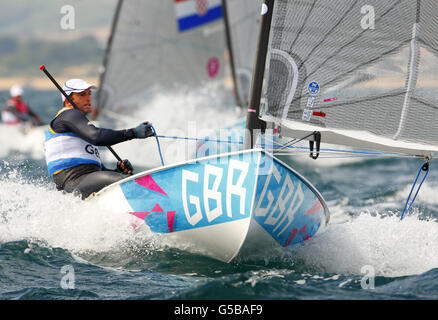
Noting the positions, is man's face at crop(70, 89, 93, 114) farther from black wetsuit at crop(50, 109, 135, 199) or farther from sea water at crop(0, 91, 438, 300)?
sea water at crop(0, 91, 438, 300)

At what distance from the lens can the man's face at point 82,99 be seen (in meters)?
3.91

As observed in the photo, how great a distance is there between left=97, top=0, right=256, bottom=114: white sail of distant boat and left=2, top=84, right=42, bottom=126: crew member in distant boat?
4.62ft

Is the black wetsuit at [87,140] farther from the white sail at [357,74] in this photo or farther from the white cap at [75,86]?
the white sail at [357,74]

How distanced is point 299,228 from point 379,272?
546 mm

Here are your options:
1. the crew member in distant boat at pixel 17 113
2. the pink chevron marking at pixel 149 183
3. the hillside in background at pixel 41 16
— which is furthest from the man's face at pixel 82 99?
the hillside in background at pixel 41 16

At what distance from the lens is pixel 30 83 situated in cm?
7781

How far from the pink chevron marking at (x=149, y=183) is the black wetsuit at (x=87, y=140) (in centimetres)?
31

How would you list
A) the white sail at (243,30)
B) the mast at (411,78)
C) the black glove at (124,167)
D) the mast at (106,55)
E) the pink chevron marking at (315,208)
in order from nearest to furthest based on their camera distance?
the pink chevron marking at (315,208), the mast at (411,78), the black glove at (124,167), the white sail at (243,30), the mast at (106,55)

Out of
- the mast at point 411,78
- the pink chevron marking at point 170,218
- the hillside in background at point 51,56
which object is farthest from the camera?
the hillside in background at point 51,56

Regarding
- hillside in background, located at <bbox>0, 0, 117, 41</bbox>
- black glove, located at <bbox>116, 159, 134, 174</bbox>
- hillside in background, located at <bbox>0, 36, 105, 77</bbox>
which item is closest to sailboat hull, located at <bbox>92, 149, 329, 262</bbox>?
black glove, located at <bbox>116, 159, 134, 174</bbox>

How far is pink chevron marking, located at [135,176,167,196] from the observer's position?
344 centimetres

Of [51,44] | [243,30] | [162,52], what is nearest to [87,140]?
[243,30]

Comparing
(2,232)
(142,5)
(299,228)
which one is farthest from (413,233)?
(142,5)
